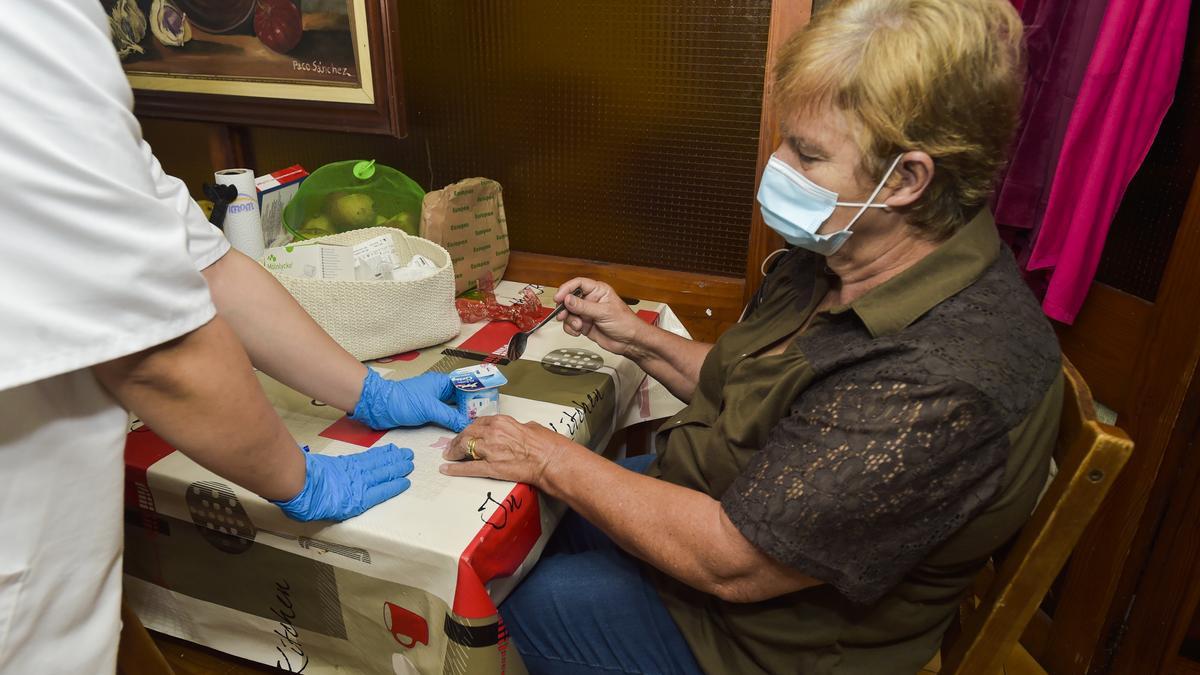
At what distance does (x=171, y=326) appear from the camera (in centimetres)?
63

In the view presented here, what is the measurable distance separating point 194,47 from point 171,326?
4.88 ft

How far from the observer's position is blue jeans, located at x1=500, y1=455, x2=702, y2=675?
103 centimetres

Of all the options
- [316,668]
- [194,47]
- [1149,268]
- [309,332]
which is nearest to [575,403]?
[309,332]

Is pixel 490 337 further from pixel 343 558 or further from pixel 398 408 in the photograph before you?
pixel 343 558

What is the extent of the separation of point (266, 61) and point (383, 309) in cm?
86

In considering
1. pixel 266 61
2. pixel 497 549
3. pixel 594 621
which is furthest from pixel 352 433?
pixel 266 61

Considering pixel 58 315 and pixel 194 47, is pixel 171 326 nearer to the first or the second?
pixel 58 315

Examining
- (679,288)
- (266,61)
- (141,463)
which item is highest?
(266,61)

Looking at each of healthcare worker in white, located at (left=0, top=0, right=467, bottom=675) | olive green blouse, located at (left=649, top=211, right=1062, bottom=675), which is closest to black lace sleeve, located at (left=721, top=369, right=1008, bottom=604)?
olive green blouse, located at (left=649, top=211, right=1062, bottom=675)

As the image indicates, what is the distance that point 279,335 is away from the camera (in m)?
1.08

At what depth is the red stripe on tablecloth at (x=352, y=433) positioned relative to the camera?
111 centimetres

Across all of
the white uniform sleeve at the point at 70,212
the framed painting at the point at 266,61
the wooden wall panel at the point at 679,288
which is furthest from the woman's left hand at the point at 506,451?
the framed painting at the point at 266,61

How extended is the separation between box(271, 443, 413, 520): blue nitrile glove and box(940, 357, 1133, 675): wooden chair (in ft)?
2.38

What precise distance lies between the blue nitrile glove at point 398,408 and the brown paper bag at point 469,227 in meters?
0.50
